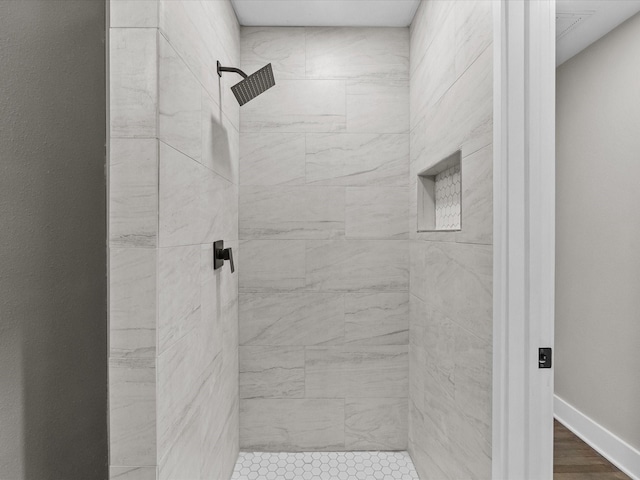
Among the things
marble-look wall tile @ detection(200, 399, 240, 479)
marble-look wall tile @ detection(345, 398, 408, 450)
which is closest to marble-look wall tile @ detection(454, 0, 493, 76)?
marble-look wall tile @ detection(200, 399, 240, 479)

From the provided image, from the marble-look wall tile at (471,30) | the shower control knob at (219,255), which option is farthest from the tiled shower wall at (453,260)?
the shower control knob at (219,255)

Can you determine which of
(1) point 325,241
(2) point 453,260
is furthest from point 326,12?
(2) point 453,260

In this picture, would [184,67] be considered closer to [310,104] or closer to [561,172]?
[310,104]

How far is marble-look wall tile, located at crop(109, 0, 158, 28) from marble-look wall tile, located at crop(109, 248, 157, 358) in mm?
575

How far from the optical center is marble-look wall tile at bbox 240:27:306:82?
6.99 ft

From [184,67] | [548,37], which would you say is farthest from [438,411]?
[184,67]

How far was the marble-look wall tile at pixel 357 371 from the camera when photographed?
2164mm

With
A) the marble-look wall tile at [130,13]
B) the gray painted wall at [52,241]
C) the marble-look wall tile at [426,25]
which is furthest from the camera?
the marble-look wall tile at [426,25]

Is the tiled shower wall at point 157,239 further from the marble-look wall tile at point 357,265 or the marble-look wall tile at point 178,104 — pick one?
the marble-look wall tile at point 357,265

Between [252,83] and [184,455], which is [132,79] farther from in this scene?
[184,455]

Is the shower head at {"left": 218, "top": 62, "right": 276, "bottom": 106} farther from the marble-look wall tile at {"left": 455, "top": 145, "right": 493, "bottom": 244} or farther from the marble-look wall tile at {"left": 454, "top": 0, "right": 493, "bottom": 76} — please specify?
the marble-look wall tile at {"left": 455, "top": 145, "right": 493, "bottom": 244}

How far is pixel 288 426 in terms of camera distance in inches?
85.0

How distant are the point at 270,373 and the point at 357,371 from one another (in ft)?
1.62

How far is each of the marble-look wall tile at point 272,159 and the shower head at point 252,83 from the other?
475 mm
